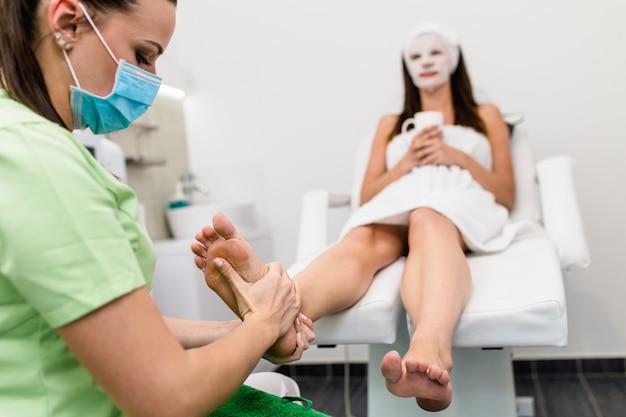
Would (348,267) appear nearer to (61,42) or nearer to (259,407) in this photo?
(259,407)

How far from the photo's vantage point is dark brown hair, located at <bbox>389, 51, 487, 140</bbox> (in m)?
1.84

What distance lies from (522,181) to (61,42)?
58.6 inches

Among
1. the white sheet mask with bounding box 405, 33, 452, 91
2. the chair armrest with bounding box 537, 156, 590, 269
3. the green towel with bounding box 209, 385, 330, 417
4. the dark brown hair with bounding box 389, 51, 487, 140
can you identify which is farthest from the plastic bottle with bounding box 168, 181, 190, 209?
the green towel with bounding box 209, 385, 330, 417

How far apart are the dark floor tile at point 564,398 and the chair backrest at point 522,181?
0.65 metres

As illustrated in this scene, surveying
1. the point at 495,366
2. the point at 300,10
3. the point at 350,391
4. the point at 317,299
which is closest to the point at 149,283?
the point at 317,299

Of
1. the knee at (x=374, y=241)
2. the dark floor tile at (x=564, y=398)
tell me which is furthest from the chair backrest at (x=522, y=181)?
the dark floor tile at (x=564, y=398)

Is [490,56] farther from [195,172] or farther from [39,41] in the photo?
[39,41]

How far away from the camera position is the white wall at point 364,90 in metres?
2.05

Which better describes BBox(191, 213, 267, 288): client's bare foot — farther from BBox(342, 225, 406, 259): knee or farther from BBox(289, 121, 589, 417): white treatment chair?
BBox(342, 225, 406, 259): knee

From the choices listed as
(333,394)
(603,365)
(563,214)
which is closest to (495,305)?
(563,214)

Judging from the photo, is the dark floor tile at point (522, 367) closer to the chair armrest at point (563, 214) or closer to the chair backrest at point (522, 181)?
the chair backrest at point (522, 181)

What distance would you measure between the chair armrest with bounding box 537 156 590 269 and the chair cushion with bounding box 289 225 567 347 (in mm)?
72

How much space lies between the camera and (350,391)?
2.14 m

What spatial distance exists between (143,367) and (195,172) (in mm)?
2214
